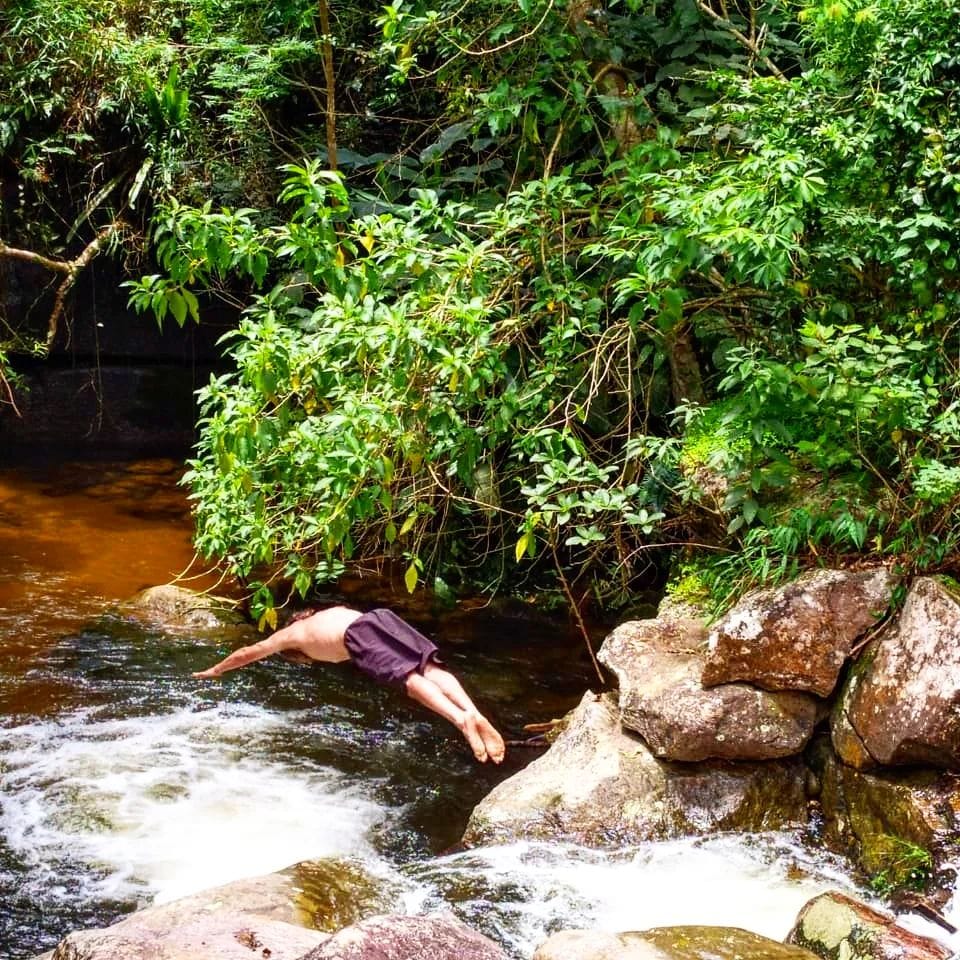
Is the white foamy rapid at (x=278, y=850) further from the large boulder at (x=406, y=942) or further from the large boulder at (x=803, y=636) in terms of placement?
the large boulder at (x=406, y=942)

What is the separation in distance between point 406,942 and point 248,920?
2.53ft

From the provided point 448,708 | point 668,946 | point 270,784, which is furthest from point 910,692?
point 270,784

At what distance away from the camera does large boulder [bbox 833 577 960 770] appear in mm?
4719

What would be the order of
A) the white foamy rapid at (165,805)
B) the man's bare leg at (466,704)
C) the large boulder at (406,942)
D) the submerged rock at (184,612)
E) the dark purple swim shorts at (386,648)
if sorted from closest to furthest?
the large boulder at (406,942), the white foamy rapid at (165,805), the man's bare leg at (466,704), the dark purple swim shorts at (386,648), the submerged rock at (184,612)

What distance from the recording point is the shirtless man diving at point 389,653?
507 cm

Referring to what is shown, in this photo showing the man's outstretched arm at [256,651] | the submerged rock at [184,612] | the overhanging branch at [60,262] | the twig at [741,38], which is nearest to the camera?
the man's outstretched arm at [256,651]

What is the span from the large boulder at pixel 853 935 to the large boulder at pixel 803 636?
119cm

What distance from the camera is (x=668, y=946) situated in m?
3.88

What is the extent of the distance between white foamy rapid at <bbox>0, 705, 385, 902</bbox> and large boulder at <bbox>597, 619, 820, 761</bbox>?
1.37m

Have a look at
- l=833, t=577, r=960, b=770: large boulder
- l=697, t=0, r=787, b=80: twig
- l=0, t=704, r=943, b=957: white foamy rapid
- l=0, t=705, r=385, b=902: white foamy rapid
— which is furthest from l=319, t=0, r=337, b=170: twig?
l=833, t=577, r=960, b=770: large boulder

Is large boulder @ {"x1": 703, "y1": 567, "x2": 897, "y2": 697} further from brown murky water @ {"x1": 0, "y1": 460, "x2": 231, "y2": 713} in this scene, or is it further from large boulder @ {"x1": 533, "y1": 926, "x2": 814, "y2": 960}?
brown murky water @ {"x1": 0, "y1": 460, "x2": 231, "y2": 713}

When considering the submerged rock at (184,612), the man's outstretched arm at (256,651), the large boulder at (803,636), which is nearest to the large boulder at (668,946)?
the large boulder at (803,636)

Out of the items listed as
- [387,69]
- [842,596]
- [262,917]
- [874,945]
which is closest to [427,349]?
[842,596]

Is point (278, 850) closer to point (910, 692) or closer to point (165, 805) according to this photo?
point (165, 805)
